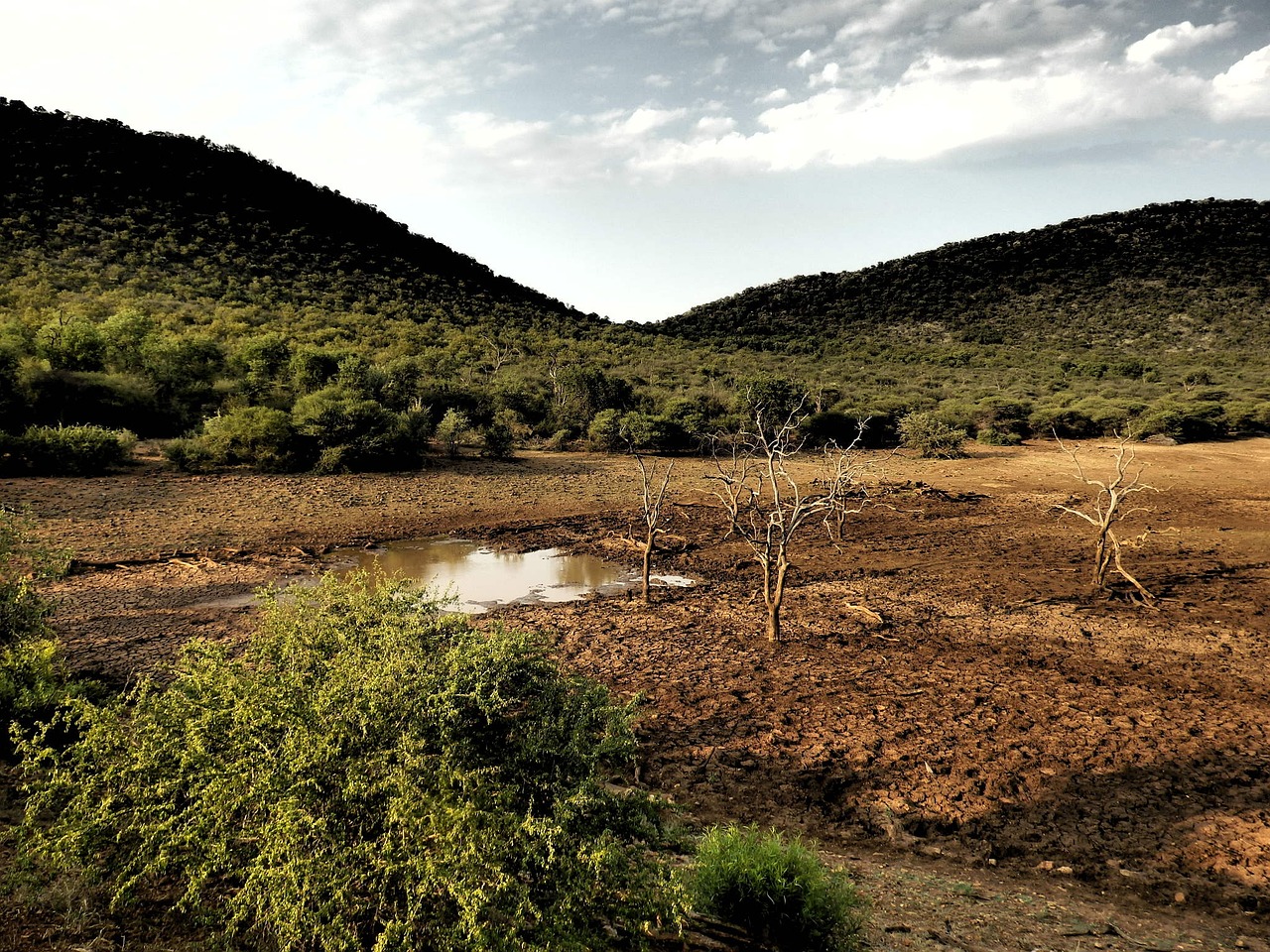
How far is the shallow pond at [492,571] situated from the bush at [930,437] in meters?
19.8

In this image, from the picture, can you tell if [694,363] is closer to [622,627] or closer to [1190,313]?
[622,627]

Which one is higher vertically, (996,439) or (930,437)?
(930,437)

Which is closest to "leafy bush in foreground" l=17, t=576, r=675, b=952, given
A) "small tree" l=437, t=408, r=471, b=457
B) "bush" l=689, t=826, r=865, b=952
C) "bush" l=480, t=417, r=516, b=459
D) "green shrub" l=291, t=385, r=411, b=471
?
"bush" l=689, t=826, r=865, b=952

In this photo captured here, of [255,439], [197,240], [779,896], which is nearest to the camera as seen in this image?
[779,896]

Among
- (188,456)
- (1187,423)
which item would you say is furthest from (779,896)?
(1187,423)

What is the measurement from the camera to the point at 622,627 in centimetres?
1129

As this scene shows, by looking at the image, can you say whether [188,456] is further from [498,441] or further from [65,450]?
[498,441]

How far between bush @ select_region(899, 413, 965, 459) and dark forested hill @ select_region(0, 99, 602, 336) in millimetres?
28373

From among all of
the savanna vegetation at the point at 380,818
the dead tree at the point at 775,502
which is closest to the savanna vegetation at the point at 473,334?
the dead tree at the point at 775,502

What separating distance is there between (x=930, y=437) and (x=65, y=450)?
29246mm

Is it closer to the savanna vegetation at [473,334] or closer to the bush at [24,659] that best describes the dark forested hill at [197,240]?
the savanna vegetation at [473,334]

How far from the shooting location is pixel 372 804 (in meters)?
4.20

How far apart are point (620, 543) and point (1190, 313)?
65.1 meters

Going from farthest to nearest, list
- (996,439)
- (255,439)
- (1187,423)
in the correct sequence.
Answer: (996,439) → (1187,423) → (255,439)
